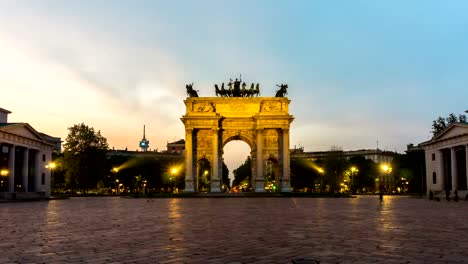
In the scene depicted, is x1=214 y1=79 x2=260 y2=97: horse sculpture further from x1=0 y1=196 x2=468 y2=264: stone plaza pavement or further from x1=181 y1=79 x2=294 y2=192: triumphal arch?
x1=0 y1=196 x2=468 y2=264: stone plaza pavement

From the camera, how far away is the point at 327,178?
103688mm

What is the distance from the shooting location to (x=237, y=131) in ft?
251

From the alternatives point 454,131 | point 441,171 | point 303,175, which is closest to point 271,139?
point 441,171

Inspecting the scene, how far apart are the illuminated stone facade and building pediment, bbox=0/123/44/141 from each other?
70.6 feet

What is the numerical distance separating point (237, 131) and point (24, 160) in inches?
1231

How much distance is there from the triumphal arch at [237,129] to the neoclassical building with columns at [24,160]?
70.3ft

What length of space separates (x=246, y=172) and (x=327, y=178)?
6996cm

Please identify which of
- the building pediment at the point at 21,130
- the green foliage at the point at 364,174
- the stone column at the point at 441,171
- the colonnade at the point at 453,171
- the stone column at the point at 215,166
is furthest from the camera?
the green foliage at the point at 364,174

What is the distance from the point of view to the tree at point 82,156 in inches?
3349

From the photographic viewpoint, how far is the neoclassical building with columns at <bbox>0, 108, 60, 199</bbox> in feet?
199

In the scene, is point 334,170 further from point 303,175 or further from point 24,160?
point 24,160

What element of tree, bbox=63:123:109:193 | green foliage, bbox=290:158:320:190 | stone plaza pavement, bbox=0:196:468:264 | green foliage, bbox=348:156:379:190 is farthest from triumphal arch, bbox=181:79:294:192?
stone plaza pavement, bbox=0:196:468:264

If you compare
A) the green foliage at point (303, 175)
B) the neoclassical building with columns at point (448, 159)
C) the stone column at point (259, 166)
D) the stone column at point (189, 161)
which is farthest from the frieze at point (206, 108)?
the green foliage at point (303, 175)

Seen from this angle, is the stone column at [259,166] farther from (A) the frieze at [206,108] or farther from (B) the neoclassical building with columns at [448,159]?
(B) the neoclassical building with columns at [448,159]
